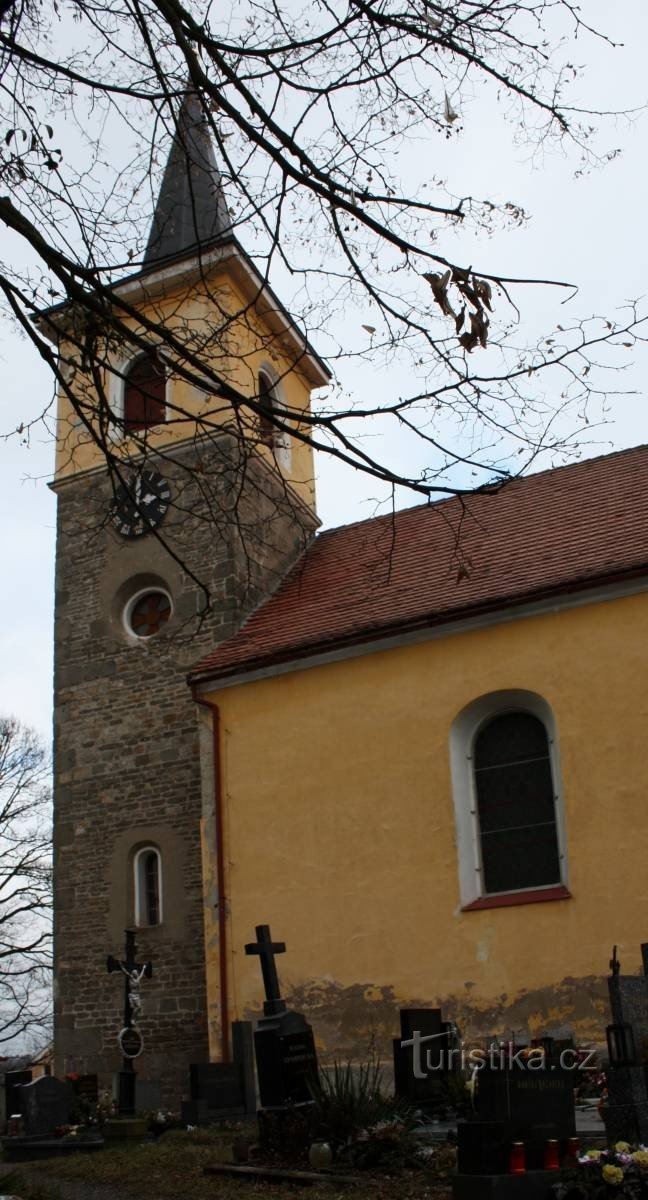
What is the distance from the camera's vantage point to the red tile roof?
42.3ft

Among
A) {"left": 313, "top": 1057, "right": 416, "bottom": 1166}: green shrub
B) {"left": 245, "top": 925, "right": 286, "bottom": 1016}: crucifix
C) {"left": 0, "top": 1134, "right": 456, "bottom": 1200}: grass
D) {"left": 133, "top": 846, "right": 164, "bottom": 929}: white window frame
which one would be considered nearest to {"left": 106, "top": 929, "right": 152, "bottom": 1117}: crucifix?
{"left": 133, "top": 846, "right": 164, "bottom": 929}: white window frame

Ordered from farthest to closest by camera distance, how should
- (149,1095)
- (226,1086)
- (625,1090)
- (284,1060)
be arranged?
(149,1095)
(226,1086)
(284,1060)
(625,1090)

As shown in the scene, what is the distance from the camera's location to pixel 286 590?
16.8 metres

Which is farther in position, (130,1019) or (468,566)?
(130,1019)

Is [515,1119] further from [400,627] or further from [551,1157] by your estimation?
[400,627]

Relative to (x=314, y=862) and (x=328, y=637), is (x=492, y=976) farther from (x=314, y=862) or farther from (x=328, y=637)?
(x=328, y=637)

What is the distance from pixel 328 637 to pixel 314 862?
98.3 inches

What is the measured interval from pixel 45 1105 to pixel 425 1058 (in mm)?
4652

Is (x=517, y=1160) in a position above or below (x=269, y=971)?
below

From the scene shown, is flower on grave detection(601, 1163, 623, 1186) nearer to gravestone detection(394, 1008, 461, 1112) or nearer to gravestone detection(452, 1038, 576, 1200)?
gravestone detection(452, 1038, 576, 1200)

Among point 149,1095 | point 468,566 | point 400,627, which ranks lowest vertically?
point 149,1095

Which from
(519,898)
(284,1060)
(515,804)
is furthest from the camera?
(515,804)

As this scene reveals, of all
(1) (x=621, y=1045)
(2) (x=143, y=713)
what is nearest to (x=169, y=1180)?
(1) (x=621, y=1045)

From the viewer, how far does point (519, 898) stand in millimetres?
12000
